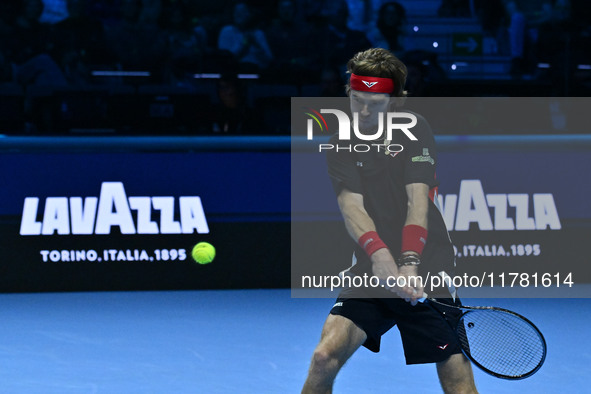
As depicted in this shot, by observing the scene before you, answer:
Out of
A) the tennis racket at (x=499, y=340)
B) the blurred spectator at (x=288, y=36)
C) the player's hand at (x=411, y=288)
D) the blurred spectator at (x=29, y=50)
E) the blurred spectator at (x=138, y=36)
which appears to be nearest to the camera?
the player's hand at (x=411, y=288)

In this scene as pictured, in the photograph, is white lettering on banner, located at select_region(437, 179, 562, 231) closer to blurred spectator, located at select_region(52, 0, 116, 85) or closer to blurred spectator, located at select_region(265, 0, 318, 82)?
blurred spectator, located at select_region(265, 0, 318, 82)

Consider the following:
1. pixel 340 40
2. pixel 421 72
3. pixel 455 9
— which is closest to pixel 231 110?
pixel 421 72

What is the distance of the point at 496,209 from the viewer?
272 inches

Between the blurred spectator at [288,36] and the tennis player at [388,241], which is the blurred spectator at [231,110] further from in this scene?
the tennis player at [388,241]

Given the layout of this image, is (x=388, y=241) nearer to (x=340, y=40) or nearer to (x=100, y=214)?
(x=100, y=214)

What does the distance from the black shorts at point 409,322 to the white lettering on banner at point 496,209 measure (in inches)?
147

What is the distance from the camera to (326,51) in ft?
28.5

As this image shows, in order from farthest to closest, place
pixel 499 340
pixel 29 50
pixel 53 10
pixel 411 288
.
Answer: pixel 53 10 < pixel 29 50 < pixel 499 340 < pixel 411 288

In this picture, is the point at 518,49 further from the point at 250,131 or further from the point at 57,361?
the point at 57,361

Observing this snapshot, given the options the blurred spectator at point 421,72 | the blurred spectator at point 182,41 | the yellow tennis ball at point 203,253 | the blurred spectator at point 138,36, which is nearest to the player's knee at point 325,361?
the yellow tennis ball at point 203,253

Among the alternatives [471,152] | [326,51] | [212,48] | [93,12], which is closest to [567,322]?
[471,152]

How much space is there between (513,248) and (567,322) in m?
1.04

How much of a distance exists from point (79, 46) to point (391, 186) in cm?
584

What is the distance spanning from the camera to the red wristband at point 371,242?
3.04 metres
